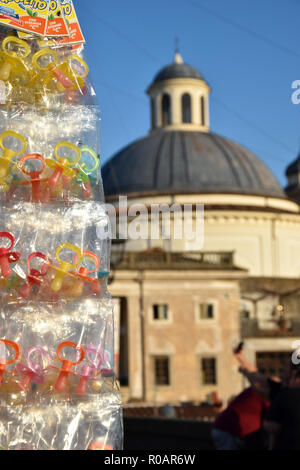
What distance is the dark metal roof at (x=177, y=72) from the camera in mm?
53312

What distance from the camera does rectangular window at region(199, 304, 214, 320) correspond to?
34.4 metres

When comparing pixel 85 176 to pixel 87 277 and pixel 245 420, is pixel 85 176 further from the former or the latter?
pixel 245 420

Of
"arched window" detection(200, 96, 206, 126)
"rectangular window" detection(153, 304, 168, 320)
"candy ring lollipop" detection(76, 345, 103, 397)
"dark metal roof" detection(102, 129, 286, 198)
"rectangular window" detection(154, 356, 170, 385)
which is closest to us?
"candy ring lollipop" detection(76, 345, 103, 397)

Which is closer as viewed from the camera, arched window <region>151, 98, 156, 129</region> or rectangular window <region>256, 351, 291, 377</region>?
rectangular window <region>256, 351, 291, 377</region>

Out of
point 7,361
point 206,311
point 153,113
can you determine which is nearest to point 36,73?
point 7,361

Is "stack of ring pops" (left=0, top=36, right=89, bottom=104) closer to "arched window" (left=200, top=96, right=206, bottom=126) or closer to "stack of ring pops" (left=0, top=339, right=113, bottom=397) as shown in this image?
"stack of ring pops" (left=0, top=339, right=113, bottom=397)

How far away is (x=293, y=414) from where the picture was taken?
625 cm

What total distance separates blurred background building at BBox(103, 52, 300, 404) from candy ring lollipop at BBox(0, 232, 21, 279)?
22641 millimetres

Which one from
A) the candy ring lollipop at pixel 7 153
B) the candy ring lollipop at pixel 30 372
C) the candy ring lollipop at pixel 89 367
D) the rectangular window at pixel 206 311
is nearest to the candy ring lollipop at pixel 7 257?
the candy ring lollipop at pixel 7 153

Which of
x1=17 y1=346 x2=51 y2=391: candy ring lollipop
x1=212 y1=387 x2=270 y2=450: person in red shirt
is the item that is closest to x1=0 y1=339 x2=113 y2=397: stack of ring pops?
x1=17 y1=346 x2=51 y2=391: candy ring lollipop

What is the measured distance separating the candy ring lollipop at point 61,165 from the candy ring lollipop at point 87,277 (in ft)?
1.77

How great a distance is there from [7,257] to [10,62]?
4.56ft

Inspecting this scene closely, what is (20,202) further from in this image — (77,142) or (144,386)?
(144,386)

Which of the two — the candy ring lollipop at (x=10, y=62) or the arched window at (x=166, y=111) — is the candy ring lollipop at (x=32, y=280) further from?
the arched window at (x=166, y=111)
